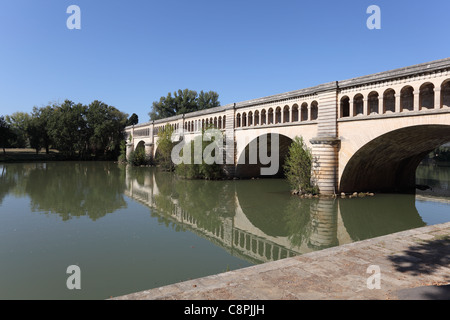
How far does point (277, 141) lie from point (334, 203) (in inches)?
485

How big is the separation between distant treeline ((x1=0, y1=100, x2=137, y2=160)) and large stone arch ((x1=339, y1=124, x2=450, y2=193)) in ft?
172

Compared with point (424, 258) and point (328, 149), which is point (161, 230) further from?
point (328, 149)

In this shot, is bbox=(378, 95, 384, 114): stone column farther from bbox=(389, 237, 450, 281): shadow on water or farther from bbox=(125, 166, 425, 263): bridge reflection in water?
bbox=(389, 237, 450, 281): shadow on water

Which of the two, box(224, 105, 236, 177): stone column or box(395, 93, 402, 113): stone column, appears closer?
box(395, 93, 402, 113): stone column

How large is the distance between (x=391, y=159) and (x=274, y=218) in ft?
38.2

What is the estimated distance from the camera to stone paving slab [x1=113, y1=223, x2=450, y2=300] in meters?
5.09

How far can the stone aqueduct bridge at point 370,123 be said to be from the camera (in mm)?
15484

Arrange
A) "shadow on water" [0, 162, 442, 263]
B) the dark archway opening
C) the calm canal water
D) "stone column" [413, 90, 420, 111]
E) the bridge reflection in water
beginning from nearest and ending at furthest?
the calm canal water, the bridge reflection in water, "shadow on water" [0, 162, 442, 263], "stone column" [413, 90, 420, 111], the dark archway opening

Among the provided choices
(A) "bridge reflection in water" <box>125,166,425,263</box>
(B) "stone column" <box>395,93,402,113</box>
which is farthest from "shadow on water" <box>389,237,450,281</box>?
(B) "stone column" <box>395,93,402,113</box>

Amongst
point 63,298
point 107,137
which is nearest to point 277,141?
point 63,298

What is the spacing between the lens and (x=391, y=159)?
21.4 metres

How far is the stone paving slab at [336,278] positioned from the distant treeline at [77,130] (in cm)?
6058

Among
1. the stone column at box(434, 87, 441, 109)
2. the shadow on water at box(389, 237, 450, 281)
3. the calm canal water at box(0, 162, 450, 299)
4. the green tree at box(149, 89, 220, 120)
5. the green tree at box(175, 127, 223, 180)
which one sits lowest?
the calm canal water at box(0, 162, 450, 299)
